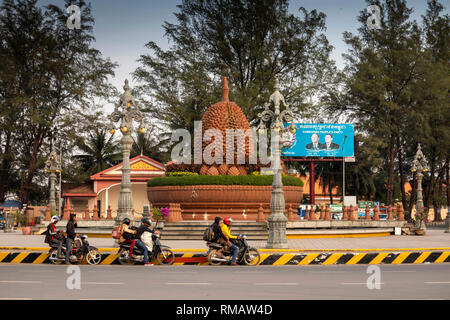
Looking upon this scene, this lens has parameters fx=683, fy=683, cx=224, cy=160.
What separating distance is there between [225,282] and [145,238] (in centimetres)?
564

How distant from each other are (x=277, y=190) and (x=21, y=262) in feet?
28.0

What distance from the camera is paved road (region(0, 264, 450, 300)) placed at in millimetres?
12062

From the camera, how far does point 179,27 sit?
51.3 metres

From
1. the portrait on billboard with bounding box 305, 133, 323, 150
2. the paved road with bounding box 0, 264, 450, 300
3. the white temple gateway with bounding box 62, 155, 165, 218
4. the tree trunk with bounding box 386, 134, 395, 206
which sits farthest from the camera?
the portrait on billboard with bounding box 305, 133, 323, 150

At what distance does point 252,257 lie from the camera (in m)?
19.4

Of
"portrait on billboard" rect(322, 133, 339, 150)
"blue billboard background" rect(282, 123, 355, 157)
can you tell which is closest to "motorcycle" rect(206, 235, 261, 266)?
"blue billboard background" rect(282, 123, 355, 157)

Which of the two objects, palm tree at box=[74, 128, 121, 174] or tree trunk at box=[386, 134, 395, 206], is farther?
palm tree at box=[74, 128, 121, 174]

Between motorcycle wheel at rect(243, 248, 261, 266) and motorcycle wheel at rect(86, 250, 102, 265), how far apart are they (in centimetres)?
428

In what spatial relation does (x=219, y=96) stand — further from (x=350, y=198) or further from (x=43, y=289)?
(x=43, y=289)

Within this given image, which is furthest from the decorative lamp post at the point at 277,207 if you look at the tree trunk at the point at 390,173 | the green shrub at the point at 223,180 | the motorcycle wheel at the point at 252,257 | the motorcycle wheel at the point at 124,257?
the tree trunk at the point at 390,173

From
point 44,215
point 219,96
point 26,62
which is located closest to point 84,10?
point 26,62
